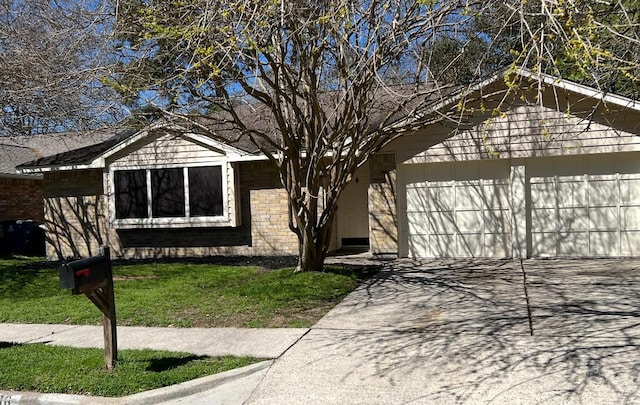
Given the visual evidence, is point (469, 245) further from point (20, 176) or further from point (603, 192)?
point (20, 176)

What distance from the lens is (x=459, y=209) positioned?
1289 cm

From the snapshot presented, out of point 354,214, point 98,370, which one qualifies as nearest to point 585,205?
point 354,214

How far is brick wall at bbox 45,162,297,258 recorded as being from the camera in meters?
14.6

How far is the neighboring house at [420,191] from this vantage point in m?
11.9

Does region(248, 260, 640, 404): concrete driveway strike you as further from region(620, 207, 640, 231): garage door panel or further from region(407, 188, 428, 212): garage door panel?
region(407, 188, 428, 212): garage door panel

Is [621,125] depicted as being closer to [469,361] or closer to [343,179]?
[343,179]

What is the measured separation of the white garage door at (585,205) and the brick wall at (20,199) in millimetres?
17000

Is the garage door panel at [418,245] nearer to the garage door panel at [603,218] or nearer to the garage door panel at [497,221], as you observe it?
the garage door panel at [497,221]

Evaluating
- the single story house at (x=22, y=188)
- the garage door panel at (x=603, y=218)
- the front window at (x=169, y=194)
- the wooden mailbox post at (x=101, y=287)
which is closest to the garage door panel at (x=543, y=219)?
the garage door panel at (x=603, y=218)

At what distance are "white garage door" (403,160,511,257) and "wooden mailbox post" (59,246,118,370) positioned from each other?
27.5 feet

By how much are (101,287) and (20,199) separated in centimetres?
1663

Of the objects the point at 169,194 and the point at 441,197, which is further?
the point at 169,194

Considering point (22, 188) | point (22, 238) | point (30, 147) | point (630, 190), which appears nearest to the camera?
point (630, 190)

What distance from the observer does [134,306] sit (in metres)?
9.10
